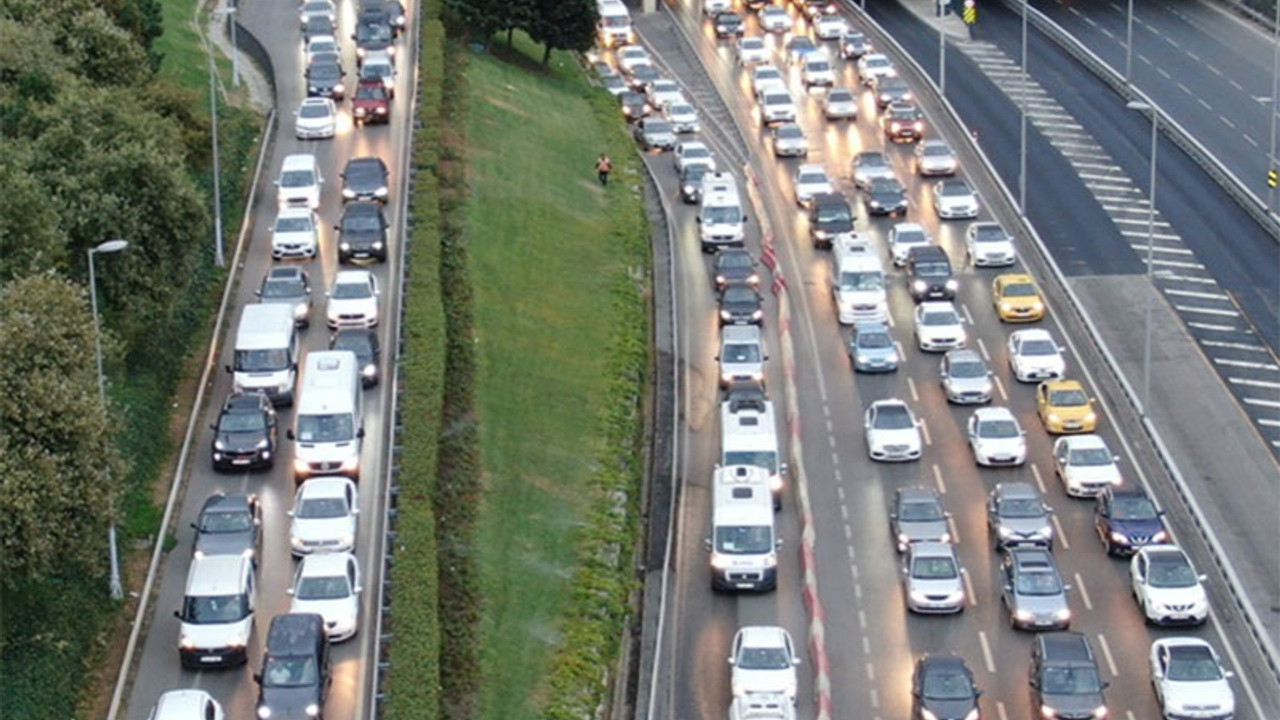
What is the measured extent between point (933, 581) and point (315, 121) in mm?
37096

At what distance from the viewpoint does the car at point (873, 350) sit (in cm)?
7506

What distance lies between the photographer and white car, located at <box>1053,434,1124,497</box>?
66.2m

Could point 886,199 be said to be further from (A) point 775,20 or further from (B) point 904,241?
(A) point 775,20

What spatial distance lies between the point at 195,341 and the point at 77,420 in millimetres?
18656

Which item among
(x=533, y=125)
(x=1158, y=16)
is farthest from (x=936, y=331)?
(x=1158, y=16)

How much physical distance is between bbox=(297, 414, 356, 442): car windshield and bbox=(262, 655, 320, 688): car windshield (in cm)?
1143

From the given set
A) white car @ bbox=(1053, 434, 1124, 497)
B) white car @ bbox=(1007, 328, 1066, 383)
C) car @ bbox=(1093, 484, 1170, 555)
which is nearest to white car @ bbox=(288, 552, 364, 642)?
car @ bbox=(1093, 484, 1170, 555)

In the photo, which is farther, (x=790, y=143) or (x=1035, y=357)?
(x=790, y=143)

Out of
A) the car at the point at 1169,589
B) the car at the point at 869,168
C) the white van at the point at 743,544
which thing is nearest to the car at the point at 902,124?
the car at the point at 869,168

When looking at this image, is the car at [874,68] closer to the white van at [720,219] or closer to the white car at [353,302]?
the white van at [720,219]

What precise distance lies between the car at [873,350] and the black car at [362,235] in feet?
45.5

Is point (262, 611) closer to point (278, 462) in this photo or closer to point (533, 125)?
point (278, 462)

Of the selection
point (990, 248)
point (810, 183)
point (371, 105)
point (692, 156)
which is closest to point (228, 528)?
point (990, 248)

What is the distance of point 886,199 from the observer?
3543 inches
